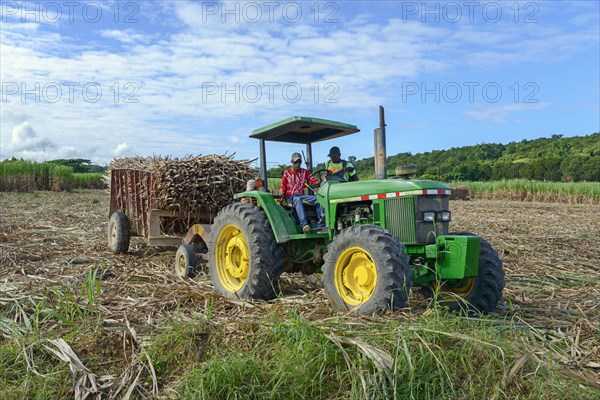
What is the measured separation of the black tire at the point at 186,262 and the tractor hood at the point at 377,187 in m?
2.38

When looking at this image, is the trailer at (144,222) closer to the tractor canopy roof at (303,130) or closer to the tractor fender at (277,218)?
the tractor fender at (277,218)

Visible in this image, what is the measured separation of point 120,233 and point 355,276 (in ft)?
17.1

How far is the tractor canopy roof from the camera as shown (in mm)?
6114

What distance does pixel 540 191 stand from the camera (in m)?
29.8

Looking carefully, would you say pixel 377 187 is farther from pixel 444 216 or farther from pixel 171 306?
pixel 171 306

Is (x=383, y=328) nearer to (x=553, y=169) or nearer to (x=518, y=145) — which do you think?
(x=553, y=169)

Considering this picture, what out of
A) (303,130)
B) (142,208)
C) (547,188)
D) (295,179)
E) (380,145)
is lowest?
(547,188)

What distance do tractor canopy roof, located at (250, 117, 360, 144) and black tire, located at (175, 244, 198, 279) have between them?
184cm

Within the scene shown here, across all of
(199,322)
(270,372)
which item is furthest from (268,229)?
(270,372)

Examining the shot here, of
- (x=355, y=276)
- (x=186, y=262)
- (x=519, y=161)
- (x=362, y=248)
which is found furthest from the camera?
(x=519, y=161)

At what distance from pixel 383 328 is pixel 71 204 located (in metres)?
19.7

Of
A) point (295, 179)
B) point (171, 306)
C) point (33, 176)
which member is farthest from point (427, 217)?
point (33, 176)

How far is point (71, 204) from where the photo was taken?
68.9 ft

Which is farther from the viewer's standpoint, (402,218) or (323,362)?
(402,218)
